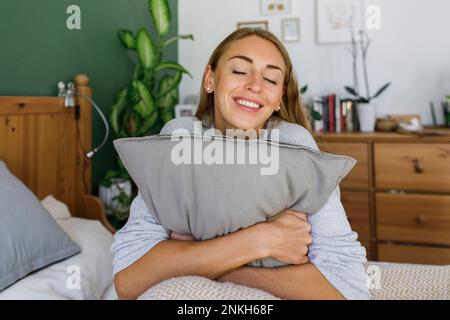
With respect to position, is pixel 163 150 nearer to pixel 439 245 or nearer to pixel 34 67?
pixel 34 67

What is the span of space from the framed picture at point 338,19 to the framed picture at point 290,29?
15 cm

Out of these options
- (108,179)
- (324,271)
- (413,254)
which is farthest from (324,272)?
(413,254)

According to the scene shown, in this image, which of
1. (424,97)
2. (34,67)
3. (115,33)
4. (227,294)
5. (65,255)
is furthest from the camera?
(424,97)

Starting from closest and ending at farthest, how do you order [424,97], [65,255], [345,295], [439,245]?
1. [345,295]
2. [65,255]
3. [439,245]
4. [424,97]

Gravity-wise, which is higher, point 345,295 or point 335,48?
point 335,48

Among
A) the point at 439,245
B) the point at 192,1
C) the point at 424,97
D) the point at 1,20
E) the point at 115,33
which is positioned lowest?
the point at 439,245

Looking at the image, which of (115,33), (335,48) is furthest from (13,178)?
(335,48)

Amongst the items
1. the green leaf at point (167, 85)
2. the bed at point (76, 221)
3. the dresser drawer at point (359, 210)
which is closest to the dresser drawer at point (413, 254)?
the dresser drawer at point (359, 210)

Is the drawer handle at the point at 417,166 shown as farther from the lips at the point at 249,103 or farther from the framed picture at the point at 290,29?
the lips at the point at 249,103

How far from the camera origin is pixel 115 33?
7.37ft

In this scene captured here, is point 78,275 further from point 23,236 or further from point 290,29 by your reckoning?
point 290,29

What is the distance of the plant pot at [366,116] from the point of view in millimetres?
2391

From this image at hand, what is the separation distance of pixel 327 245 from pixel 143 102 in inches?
58.4

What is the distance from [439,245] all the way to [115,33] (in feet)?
7.11
